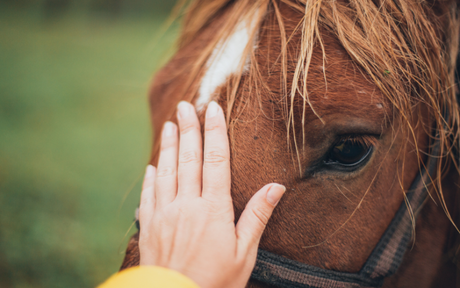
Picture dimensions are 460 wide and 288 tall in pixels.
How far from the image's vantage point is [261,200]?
0.72 metres

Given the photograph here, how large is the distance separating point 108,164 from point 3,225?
144 centimetres

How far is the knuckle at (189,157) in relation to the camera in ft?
2.49

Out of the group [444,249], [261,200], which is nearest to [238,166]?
[261,200]

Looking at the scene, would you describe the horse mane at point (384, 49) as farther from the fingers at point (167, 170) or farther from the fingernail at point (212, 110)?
the fingers at point (167, 170)

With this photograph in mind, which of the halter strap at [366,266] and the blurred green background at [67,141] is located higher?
the halter strap at [366,266]

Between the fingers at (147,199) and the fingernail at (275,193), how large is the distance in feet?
1.18

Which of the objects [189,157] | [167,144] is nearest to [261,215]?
[189,157]

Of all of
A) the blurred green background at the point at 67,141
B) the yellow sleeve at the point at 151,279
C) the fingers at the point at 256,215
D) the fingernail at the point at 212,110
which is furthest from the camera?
the blurred green background at the point at 67,141

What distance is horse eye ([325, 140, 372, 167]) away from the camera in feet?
2.55

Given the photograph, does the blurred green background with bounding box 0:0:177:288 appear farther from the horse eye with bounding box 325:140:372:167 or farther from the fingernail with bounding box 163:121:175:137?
the horse eye with bounding box 325:140:372:167

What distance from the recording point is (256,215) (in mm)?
707

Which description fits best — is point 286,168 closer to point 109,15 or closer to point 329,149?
point 329,149

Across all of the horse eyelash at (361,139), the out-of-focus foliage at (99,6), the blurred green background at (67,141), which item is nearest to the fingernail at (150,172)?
the blurred green background at (67,141)

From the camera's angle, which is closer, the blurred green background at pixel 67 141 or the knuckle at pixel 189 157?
the knuckle at pixel 189 157
